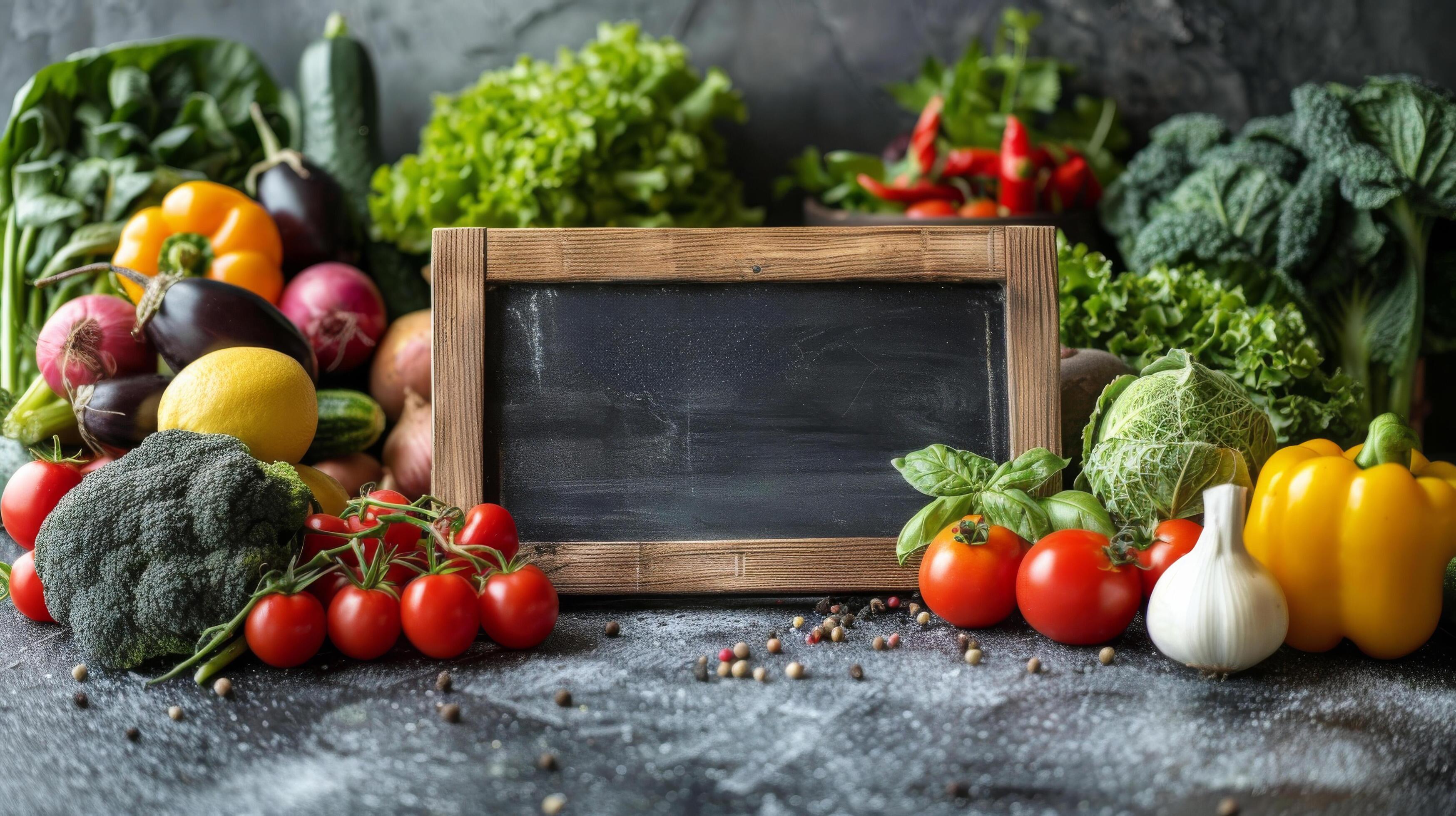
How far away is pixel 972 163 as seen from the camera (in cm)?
229

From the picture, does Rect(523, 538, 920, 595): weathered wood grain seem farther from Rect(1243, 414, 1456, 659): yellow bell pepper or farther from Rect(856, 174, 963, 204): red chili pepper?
Rect(856, 174, 963, 204): red chili pepper

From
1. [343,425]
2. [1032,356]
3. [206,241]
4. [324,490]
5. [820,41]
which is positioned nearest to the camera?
[1032,356]

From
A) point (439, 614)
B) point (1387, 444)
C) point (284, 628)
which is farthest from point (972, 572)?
point (284, 628)

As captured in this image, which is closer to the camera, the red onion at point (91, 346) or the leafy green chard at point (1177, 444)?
the leafy green chard at point (1177, 444)

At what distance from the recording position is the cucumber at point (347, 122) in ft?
7.39

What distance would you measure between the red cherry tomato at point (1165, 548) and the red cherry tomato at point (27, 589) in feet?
4.63

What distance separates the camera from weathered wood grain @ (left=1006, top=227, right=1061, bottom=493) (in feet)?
4.74

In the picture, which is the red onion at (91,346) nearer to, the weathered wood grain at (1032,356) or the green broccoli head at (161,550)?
the green broccoli head at (161,550)

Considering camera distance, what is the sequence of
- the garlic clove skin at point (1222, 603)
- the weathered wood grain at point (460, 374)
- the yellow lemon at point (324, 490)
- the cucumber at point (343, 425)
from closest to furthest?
1. the garlic clove skin at point (1222, 603)
2. the weathered wood grain at point (460, 374)
3. the yellow lemon at point (324, 490)
4. the cucumber at point (343, 425)

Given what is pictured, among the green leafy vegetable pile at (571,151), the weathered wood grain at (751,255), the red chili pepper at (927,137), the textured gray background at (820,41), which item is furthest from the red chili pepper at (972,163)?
the weathered wood grain at (751,255)

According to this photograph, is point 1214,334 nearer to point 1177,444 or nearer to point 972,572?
point 1177,444

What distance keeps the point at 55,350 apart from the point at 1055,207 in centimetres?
189

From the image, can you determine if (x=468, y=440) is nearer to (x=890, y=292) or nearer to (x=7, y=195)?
(x=890, y=292)

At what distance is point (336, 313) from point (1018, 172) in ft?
4.53
